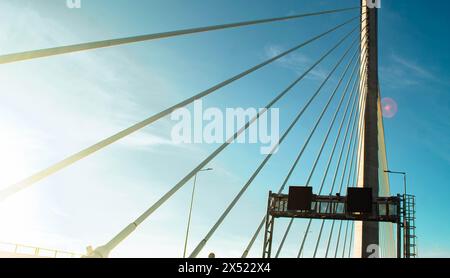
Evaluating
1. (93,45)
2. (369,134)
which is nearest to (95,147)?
(93,45)

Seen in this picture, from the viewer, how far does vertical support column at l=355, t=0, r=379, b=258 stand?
25094mm

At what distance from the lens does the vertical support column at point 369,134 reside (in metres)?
25.1

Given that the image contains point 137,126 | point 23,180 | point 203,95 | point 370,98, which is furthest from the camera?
point 370,98

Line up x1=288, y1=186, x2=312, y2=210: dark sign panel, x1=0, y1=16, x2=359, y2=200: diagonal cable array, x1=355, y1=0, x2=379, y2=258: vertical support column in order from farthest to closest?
x1=288, y1=186, x2=312, y2=210: dark sign panel → x1=355, y1=0, x2=379, y2=258: vertical support column → x1=0, y1=16, x2=359, y2=200: diagonal cable array

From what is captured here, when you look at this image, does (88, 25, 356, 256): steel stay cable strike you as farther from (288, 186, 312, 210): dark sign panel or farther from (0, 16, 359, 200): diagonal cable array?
(288, 186, 312, 210): dark sign panel

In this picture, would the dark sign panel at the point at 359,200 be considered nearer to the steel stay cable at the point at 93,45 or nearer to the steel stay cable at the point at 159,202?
the steel stay cable at the point at 159,202

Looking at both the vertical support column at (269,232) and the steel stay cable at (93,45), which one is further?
the vertical support column at (269,232)

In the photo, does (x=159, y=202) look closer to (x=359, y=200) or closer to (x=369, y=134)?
(x=359, y=200)

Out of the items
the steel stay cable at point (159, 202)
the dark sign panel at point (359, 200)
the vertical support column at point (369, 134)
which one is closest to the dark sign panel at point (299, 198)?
the dark sign panel at point (359, 200)

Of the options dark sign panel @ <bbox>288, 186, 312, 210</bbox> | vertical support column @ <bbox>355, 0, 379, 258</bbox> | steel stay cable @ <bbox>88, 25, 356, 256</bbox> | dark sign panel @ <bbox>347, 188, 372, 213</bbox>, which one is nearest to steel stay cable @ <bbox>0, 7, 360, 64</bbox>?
steel stay cable @ <bbox>88, 25, 356, 256</bbox>

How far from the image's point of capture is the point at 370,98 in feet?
89.9

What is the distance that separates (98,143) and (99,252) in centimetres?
219
